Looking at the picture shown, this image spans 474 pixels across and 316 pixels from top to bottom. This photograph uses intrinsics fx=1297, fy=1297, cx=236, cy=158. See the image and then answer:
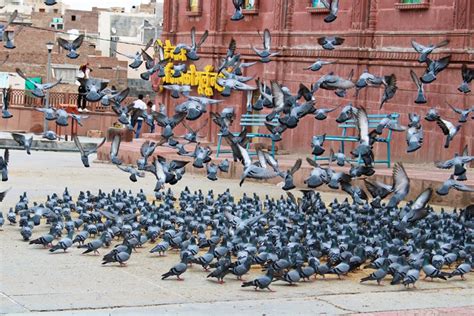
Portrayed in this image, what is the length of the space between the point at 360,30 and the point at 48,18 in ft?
195

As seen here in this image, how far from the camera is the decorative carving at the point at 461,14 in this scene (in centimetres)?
2334

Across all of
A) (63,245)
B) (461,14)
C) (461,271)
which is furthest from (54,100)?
(461,271)

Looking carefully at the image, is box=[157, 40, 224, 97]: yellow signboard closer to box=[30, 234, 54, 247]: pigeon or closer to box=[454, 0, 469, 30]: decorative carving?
box=[454, 0, 469, 30]: decorative carving

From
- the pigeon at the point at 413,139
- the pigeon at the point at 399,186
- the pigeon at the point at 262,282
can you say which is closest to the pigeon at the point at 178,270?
the pigeon at the point at 262,282

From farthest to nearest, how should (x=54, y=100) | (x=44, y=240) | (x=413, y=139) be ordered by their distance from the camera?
(x=54, y=100) < (x=413, y=139) < (x=44, y=240)

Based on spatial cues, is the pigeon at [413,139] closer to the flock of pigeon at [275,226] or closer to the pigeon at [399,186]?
the flock of pigeon at [275,226]

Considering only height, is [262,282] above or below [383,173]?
above

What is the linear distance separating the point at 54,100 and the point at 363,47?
93.3 feet

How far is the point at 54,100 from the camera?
5266 centimetres

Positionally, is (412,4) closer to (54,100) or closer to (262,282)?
(262,282)

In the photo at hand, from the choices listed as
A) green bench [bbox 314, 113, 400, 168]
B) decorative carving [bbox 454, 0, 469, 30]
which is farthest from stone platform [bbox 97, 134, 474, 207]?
decorative carving [bbox 454, 0, 469, 30]

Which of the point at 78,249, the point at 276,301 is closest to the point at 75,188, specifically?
the point at 78,249

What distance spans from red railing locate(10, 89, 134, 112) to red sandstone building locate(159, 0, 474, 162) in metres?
19.7

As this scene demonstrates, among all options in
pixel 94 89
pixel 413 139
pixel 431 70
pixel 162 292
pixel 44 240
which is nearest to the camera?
pixel 162 292
